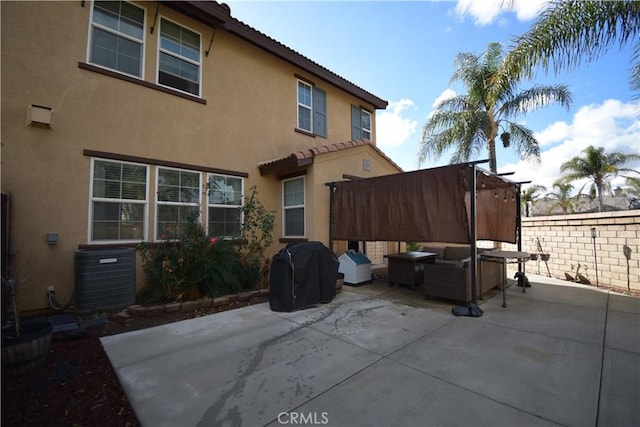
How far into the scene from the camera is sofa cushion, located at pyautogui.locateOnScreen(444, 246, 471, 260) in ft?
25.4

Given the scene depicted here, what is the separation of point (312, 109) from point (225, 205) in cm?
459

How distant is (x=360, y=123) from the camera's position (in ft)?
37.4

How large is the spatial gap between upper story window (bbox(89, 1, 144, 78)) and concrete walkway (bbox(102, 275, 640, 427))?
5.36m

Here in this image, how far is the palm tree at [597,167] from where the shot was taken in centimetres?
1944

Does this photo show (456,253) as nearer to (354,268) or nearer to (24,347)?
(354,268)

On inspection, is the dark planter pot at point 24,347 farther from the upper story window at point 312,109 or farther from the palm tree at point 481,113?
the palm tree at point 481,113

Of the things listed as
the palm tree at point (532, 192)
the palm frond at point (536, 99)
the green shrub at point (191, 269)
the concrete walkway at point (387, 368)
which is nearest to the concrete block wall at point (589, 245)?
the concrete walkway at point (387, 368)

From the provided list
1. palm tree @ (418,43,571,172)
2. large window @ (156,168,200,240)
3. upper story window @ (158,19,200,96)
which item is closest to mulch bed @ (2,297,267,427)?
large window @ (156,168,200,240)

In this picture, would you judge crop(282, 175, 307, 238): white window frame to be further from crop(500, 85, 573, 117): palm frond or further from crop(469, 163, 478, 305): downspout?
crop(500, 85, 573, 117): palm frond

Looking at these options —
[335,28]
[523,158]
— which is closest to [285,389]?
[335,28]

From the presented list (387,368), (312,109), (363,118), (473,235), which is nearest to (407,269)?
(473,235)

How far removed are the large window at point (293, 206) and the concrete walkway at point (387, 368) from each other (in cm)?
319

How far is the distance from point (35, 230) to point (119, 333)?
2.49m

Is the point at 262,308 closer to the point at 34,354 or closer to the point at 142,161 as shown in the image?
the point at 34,354
